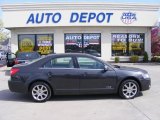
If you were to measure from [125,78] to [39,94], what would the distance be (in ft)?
9.03

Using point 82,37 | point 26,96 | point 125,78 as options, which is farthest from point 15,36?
point 125,78

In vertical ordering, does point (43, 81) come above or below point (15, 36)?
below

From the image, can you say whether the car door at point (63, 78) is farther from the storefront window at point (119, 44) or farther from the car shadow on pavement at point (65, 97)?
the storefront window at point (119, 44)

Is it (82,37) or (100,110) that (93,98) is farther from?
(82,37)

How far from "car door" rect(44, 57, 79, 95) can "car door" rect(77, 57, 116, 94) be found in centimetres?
22

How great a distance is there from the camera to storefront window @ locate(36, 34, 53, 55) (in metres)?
26.3

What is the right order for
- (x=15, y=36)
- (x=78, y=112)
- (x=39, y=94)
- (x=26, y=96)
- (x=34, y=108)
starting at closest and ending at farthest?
(x=78, y=112) < (x=34, y=108) < (x=39, y=94) < (x=26, y=96) < (x=15, y=36)

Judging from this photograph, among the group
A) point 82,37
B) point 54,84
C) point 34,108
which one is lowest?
point 34,108

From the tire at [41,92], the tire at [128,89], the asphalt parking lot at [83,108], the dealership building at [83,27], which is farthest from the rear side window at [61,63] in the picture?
the dealership building at [83,27]

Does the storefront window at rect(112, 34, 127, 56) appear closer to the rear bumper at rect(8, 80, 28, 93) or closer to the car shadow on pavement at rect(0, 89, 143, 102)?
the car shadow on pavement at rect(0, 89, 143, 102)

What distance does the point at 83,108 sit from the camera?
340 inches

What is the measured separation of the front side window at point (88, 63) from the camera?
32.3ft

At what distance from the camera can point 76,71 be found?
9742 mm

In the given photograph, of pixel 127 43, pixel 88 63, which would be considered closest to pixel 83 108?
pixel 88 63
